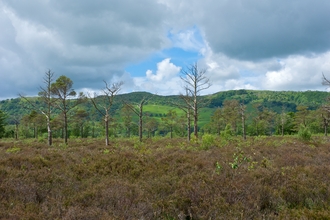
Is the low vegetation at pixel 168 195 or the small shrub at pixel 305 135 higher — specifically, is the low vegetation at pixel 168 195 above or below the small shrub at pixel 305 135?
above

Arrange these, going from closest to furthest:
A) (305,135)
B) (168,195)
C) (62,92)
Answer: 1. (168,195)
2. (305,135)
3. (62,92)

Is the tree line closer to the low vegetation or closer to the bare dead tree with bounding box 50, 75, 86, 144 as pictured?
the bare dead tree with bounding box 50, 75, 86, 144

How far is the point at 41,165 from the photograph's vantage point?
10.3 m

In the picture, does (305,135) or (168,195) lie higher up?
(168,195)

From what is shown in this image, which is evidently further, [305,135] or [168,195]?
[305,135]

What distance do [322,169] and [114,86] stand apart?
22.2 metres

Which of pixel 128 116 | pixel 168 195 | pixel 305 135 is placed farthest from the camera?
pixel 128 116

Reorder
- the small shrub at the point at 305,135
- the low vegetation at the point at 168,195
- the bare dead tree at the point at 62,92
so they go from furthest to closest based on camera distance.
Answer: the bare dead tree at the point at 62,92, the small shrub at the point at 305,135, the low vegetation at the point at 168,195

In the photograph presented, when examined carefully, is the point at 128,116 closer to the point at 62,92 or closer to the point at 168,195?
the point at 62,92

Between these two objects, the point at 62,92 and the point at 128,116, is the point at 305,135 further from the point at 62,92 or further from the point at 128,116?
the point at 128,116

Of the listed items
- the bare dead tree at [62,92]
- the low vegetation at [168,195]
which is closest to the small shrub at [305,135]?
the low vegetation at [168,195]

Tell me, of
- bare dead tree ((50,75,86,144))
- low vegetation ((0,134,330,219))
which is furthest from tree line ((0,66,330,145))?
low vegetation ((0,134,330,219))

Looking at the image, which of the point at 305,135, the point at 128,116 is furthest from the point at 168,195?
the point at 128,116

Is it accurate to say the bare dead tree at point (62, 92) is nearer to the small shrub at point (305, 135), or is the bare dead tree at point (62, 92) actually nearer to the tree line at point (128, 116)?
the tree line at point (128, 116)
